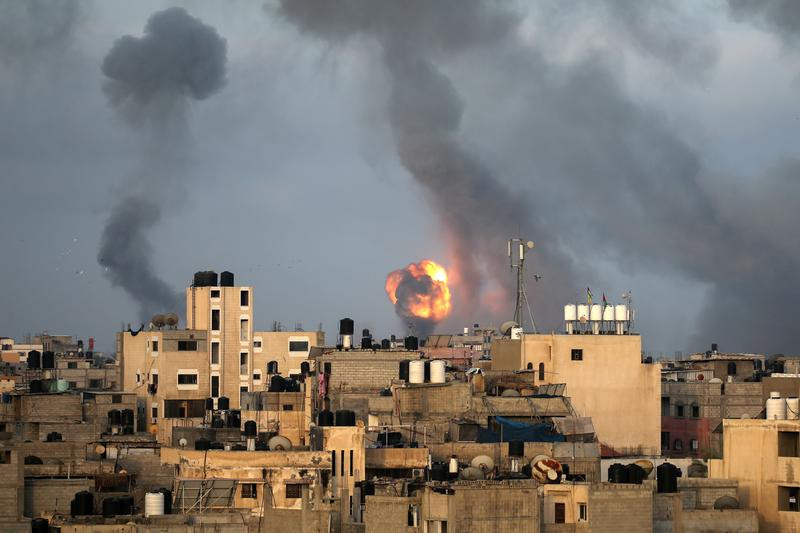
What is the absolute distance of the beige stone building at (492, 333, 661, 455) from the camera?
117812 mm

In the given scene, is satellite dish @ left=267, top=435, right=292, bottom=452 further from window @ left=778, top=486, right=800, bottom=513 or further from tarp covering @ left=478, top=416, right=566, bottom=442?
window @ left=778, top=486, right=800, bottom=513

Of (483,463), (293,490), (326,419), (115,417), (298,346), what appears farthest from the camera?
(298,346)

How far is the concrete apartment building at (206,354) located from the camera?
481 ft

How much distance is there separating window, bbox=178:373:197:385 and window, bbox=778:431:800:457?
79317 mm

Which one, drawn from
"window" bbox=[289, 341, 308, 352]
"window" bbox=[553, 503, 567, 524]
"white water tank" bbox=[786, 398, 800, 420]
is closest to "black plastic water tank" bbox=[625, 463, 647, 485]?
"window" bbox=[553, 503, 567, 524]

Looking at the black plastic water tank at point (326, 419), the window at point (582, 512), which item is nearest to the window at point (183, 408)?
the black plastic water tank at point (326, 419)

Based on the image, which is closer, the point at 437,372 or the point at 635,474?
the point at 635,474

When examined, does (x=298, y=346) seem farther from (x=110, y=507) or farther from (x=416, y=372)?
(x=110, y=507)

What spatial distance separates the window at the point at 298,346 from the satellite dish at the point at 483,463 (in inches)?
3156

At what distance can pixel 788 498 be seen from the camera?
73.2 metres

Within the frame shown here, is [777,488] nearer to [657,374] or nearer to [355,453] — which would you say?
[355,453]

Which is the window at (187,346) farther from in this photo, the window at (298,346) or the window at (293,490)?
the window at (293,490)

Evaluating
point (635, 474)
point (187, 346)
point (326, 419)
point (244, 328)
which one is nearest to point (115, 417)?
point (187, 346)

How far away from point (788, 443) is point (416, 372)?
29218 mm
